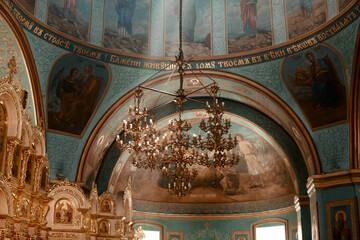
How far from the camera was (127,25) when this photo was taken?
15953 mm

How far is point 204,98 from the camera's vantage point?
19.0m

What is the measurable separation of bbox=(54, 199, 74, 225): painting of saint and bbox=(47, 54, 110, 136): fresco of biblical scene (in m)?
2.66

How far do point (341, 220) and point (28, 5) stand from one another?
38.6ft

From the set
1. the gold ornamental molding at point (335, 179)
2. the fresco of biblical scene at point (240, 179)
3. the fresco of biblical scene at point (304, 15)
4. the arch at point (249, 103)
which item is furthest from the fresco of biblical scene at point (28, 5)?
the gold ornamental molding at point (335, 179)

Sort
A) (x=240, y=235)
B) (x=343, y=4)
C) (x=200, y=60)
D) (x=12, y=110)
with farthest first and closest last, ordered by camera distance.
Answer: (x=240, y=235), (x=200, y=60), (x=343, y=4), (x=12, y=110)

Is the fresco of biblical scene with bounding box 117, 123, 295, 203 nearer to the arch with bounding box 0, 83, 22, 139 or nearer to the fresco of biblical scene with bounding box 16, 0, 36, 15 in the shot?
the fresco of biblical scene with bounding box 16, 0, 36, 15

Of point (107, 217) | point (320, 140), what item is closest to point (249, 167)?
point (320, 140)

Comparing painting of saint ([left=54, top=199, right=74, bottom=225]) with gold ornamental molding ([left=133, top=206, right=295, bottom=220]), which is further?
gold ornamental molding ([left=133, top=206, right=295, bottom=220])

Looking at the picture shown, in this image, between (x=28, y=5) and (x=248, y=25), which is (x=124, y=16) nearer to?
(x=28, y=5)

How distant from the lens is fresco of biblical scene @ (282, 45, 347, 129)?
14.0m

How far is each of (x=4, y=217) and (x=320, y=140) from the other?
1042 cm

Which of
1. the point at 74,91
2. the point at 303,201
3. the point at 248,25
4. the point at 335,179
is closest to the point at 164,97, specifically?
the point at 74,91

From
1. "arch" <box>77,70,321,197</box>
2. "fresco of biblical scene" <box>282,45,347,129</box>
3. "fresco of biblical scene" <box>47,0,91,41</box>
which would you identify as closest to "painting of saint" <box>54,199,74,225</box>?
"arch" <box>77,70,321,197</box>

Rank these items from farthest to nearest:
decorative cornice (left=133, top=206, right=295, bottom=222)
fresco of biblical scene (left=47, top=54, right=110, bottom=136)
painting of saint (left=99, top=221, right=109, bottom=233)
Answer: decorative cornice (left=133, top=206, right=295, bottom=222) < painting of saint (left=99, top=221, right=109, bottom=233) < fresco of biblical scene (left=47, top=54, right=110, bottom=136)
